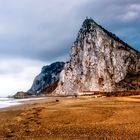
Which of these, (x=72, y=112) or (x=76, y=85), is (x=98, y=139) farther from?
(x=76, y=85)

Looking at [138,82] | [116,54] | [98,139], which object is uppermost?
[116,54]

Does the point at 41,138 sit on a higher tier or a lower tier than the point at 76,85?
lower

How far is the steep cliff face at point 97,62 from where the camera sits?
12544 cm

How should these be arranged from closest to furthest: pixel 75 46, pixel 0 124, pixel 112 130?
pixel 112 130 → pixel 0 124 → pixel 75 46

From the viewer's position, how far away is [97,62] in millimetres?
134500

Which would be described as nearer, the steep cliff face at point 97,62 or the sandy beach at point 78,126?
the sandy beach at point 78,126

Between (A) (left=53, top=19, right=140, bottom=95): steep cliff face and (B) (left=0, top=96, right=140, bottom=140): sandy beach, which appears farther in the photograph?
(A) (left=53, top=19, right=140, bottom=95): steep cliff face

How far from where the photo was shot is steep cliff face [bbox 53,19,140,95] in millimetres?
125438

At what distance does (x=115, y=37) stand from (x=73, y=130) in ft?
377

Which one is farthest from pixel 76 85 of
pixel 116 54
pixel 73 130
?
pixel 73 130

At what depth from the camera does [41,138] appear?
23.2 metres

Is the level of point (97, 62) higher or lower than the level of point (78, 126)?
higher

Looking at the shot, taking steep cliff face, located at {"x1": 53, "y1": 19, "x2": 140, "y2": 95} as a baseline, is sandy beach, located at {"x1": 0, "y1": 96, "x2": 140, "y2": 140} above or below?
below

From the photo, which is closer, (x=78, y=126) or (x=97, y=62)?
(x=78, y=126)
